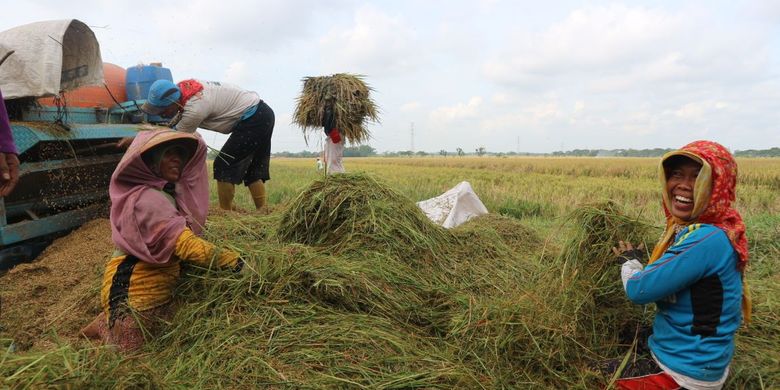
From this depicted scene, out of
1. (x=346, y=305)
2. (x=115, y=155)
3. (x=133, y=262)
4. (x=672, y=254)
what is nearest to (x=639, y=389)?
(x=672, y=254)

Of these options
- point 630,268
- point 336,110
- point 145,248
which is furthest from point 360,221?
point 336,110

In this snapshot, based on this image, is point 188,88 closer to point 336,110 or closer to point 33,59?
point 33,59

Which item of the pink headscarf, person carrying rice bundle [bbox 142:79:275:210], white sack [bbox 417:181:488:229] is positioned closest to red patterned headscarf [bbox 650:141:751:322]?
the pink headscarf

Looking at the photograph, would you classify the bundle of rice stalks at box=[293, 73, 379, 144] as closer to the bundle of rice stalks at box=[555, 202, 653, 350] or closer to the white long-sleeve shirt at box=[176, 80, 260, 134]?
the white long-sleeve shirt at box=[176, 80, 260, 134]

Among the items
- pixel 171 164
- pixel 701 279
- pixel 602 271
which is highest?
pixel 171 164

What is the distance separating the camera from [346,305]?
2316mm

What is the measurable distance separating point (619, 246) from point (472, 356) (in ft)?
3.05

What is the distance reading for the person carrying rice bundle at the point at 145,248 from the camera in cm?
219

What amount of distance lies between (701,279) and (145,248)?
95.2 inches

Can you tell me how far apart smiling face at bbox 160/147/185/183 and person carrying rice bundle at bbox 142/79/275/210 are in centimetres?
198

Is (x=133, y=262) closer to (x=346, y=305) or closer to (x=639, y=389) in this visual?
(x=346, y=305)

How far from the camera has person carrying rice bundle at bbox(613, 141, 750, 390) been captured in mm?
1684

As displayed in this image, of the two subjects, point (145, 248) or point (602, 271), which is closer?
point (145, 248)

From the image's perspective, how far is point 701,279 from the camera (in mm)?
1713
